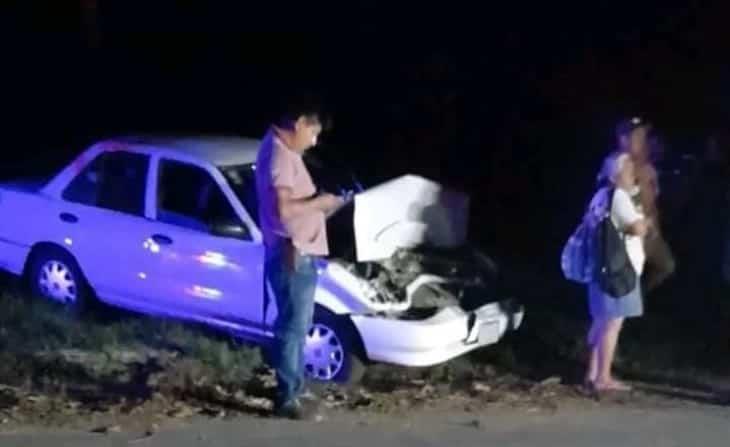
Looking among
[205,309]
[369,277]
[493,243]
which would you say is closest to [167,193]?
[205,309]

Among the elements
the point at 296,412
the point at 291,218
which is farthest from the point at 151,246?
the point at 291,218

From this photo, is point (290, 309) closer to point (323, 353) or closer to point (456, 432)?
point (456, 432)

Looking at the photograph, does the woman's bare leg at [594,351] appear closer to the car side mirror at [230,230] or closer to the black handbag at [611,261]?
the black handbag at [611,261]

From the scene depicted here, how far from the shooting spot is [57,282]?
12.7m

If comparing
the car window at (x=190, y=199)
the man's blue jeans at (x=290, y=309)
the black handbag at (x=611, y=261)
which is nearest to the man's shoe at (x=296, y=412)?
the man's blue jeans at (x=290, y=309)

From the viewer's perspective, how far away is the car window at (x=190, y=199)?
462 inches

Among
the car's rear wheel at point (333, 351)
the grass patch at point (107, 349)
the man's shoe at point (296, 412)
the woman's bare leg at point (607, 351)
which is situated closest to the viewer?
the man's shoe at point (296, 412)

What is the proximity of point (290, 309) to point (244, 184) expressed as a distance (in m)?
2.83

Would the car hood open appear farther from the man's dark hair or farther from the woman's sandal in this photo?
the man's dark hair

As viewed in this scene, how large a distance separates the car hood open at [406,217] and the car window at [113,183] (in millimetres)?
1553

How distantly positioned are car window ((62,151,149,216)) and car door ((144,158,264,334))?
0.17 m

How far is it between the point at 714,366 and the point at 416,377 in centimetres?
200

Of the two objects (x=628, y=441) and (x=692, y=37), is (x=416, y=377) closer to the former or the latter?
(x=628, y=441)

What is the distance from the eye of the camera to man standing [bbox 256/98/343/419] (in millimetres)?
8992
